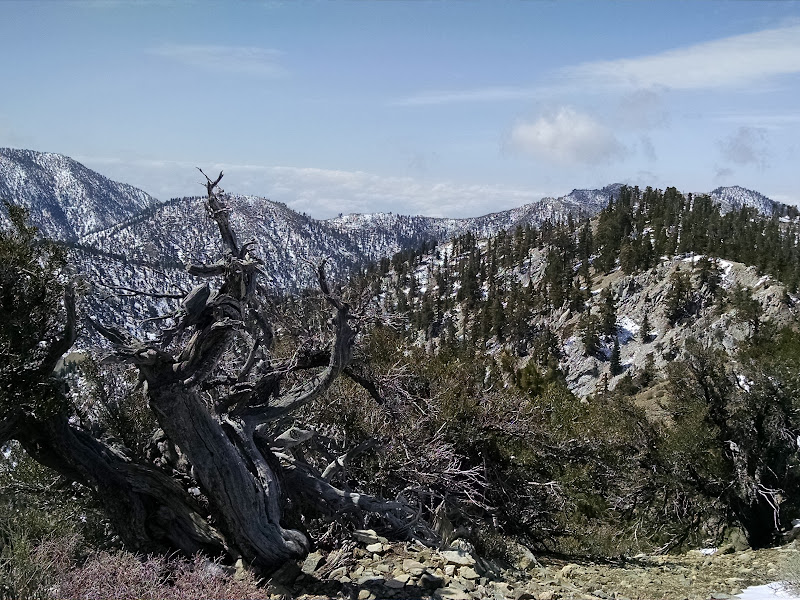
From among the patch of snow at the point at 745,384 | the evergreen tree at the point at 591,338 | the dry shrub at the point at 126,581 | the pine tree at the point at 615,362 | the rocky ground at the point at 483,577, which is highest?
the patch of snow at the point at 745,384

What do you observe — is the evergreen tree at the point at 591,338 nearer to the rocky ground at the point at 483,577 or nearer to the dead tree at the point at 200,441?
the rocky ground at the point at 483,577

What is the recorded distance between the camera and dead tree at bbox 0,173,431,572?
281 inches

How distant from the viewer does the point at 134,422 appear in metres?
10.3

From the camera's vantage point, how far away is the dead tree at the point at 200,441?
7141 millimetres

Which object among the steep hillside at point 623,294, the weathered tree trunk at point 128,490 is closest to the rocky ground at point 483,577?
the weathered tree trunk at point 128,490

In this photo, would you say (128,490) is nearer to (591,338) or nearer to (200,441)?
(200,441)

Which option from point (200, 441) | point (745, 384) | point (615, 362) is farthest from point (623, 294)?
point (200, 441)

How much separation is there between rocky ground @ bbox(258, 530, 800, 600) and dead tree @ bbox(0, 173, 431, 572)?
64 cm

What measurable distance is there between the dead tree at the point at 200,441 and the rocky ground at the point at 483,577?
0.64 meters

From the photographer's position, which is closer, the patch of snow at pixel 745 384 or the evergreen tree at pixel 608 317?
the patch of snow at pixel 745 384

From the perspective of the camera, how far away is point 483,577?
8.17 meters

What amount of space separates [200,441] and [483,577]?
421cm

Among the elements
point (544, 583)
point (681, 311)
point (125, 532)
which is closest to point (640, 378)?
point (681, 311)

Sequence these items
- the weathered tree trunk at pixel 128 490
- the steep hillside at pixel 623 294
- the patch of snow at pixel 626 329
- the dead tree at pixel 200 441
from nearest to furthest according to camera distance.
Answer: the dead tree at pixel 200 441
the weathered tree trunk at pixel 128 490
the steep hillside at pixel 623 294
the patch of snow at pixel 626 329
